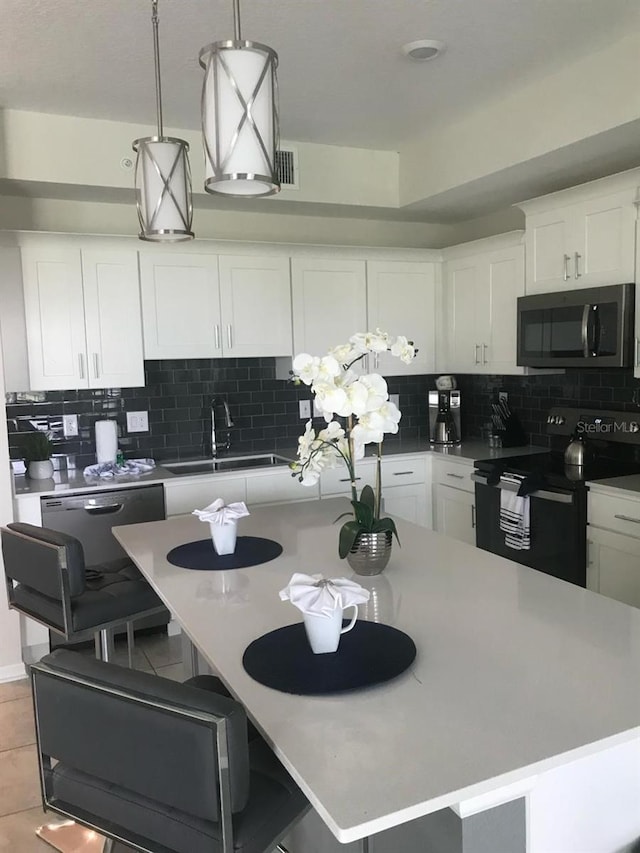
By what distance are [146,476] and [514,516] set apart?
6.54 feet

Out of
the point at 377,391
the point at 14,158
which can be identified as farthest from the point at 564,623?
the point at 14,158

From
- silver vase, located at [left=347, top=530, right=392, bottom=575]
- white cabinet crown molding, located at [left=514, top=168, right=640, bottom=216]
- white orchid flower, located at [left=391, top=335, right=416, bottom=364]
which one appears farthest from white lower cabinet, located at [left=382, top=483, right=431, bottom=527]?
white orchid flower, located at [left=391, top=335, right=416, bottom=364]

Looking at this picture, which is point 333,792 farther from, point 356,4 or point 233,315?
point 233,315

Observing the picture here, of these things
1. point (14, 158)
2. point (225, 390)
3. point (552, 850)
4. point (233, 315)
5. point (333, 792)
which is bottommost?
point (552, 850)

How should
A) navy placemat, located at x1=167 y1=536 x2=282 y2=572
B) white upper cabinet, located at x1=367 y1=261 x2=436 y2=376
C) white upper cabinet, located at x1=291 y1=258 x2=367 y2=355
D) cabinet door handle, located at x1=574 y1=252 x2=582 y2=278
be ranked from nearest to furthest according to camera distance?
1. navy placemat, located at x1=167 y1=536 x2=282 y2=572
2. cabinet door handle, located at x1=574 y1=252 x2=582 y2=278
3. white upper cabinet, located at x1=291 y1=258 x2=367 y2=355
4. white upper cabinet, located at x1=367 y1=261 x2=436 y2=376

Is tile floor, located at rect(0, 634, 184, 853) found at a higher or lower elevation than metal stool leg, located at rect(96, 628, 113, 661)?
lower

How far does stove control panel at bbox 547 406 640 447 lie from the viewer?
3748 millimetres

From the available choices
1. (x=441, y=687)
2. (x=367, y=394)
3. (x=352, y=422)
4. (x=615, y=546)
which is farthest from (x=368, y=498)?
(x=615, y=546)

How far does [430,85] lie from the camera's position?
3.39 m

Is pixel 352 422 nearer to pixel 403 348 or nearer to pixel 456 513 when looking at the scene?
pixel 403 348

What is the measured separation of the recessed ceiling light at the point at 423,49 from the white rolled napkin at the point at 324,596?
2382 mm

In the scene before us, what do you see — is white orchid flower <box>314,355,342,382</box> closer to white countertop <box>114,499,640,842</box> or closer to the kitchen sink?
white countertop <box>114,499,640,842</box>

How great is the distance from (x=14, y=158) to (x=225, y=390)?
177 cm

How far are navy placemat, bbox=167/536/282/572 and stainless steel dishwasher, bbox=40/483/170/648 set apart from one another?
4.50 ft
